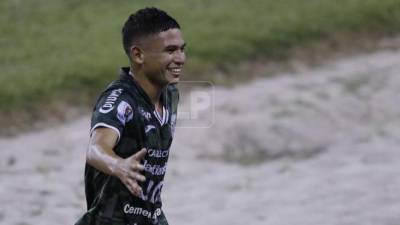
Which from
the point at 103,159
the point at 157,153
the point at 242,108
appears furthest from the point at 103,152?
the point at 242,108

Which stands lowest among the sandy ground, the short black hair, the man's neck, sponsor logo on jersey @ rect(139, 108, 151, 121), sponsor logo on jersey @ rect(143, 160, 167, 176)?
sponsor logo on jersey @ rect(143, 160, 167, 176)

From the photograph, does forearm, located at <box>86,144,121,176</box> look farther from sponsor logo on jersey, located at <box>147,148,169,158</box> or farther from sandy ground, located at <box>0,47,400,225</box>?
sandy ground, located at <box>0,47,400,225</box>

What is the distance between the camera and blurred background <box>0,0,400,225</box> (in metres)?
9.59

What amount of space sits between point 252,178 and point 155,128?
5.77 metres

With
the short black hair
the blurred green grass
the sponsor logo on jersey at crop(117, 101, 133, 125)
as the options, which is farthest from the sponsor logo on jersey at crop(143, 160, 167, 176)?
the blurred green grass

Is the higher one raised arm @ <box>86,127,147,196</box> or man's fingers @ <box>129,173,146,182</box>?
raised arm @ <box>86,127,147,196</box>

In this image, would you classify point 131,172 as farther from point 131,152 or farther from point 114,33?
point 114,33

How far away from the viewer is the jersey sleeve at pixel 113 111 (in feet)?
14.9

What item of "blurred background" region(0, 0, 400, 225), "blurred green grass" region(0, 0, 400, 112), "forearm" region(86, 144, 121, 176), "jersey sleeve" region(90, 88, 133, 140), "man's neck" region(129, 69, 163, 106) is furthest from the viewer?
"blurred green grass" region(0, 0, 400, 112)

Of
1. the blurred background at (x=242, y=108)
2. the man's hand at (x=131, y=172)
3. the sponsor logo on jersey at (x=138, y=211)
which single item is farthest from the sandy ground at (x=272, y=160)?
the man's hand at (x=131, y=172)

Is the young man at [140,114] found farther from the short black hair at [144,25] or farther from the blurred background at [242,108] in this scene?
the blurred background at [242,108]

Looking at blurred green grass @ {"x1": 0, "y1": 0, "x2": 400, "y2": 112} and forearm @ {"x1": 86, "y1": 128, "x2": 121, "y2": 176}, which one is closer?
forearm @ {"x1": 86, "y1": 128, "x2": 121, "y2": 176}

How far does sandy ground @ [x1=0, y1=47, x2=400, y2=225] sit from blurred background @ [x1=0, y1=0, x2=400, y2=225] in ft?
0.06

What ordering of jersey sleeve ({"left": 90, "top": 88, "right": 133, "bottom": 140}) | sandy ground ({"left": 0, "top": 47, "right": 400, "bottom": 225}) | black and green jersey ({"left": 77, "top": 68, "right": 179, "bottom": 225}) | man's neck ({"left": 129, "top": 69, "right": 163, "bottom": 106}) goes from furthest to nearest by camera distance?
1. sandy ground ({"left": 0, "top": 47, "right": 400, "bottom": 225})
2. man's neck ({"left": 129, "top": 69, "right": 163, "bottom": 106})
3. black and green jersey ({"left": 77, "top": 68, "right": 179, "bottom": 225})
4. jersey sleeve ({"left": 90, "top": 88, "right": 133, "bottom": 140})
